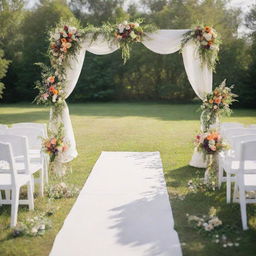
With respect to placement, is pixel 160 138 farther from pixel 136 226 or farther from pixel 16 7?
pixel 16 7

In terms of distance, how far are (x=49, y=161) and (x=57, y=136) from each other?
0.55m

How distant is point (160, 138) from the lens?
1160 cm

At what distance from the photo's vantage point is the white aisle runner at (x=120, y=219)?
3.87 m

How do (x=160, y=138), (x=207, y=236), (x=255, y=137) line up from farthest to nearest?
(x=160, y=138) < (x=255, y=137) < (x=207, y=236)

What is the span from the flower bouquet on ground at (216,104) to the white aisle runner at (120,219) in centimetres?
152

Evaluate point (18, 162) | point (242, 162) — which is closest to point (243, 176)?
point (242, 162)

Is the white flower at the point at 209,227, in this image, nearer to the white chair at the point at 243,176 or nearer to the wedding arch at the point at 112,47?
the white chair at the point at 243,176

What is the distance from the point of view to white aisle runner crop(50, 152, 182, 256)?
12.7 feet

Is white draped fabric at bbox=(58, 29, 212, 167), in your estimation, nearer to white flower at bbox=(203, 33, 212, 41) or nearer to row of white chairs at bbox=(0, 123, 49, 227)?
white flower at bbox=(203, 33, 212, 41)

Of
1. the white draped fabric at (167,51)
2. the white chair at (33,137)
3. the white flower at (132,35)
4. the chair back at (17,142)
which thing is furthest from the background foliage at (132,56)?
the chair back at (17,142)

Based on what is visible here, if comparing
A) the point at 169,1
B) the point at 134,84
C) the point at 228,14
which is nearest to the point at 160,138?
the point at 134,84

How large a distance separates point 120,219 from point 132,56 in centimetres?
2423

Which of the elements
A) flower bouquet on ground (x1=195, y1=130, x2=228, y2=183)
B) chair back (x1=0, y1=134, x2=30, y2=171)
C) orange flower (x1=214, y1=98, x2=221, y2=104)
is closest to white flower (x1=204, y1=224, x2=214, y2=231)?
flower bouquet on ground (x1=195, y1=130, x2=228, y2=183)

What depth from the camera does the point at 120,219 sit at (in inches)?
185
